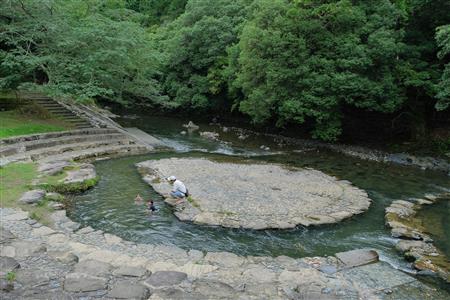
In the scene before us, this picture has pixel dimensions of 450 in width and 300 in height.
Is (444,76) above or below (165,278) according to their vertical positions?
above

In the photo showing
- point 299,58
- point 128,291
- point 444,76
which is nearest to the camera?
point 128,291

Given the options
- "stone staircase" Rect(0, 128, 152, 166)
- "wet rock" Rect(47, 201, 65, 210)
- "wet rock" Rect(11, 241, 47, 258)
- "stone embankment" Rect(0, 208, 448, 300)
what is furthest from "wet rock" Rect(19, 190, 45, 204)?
"stone staircase" Rect(0, 128, 152, 166)

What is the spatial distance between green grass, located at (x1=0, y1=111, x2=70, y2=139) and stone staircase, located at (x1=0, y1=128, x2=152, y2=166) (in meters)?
0.85

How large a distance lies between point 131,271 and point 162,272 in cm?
65

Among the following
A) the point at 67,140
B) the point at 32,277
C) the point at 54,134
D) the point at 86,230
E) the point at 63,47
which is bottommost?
the point at 86,230

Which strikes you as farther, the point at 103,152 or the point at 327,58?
the point at 327,58

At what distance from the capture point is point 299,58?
2378 cm

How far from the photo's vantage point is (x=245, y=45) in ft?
84.6

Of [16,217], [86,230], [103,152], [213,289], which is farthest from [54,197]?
[103,152]

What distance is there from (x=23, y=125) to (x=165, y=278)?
1706 cm

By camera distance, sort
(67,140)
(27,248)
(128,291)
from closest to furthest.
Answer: (128,291) < (27,248) < (67,140)

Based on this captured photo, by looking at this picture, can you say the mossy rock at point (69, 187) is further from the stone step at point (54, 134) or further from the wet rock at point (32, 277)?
the stone step at point (54, 134)

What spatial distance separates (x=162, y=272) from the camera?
8.16m

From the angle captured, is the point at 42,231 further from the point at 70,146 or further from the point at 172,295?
the point at 70,146
